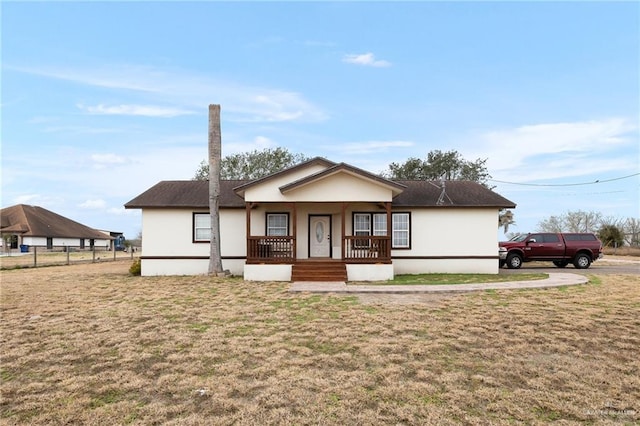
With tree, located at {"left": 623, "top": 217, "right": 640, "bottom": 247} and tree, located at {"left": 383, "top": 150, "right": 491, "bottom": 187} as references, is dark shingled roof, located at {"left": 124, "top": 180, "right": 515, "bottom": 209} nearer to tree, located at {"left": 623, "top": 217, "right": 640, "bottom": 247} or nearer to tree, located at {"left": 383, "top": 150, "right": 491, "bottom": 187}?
tree, located at {"left": 383, "top": 150, "right": 491, "bottom": 187}

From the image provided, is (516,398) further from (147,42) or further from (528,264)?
(528,264)

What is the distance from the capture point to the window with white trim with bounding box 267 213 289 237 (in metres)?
17.5

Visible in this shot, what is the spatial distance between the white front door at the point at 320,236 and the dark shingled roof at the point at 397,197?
3199 millimetres

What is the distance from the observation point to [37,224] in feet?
147

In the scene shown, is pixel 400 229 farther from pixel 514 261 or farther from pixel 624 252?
pixel 624 252

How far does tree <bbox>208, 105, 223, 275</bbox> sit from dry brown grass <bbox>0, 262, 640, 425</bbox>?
6.46 metres

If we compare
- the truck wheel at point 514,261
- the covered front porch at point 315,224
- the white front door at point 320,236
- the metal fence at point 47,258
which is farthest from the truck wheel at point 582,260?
the metal fence at point 47,258

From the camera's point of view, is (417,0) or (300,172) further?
(300,172)

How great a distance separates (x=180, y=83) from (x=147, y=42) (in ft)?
8.46

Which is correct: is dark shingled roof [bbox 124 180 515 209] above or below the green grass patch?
above

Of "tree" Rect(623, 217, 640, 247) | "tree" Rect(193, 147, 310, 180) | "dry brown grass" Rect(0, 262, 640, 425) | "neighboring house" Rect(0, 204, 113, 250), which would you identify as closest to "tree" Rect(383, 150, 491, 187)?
"tree" Rect(193, 147, 310, 180)

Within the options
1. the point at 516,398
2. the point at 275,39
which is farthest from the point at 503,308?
the point at 275,39

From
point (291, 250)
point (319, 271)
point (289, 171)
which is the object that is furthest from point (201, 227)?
point (319, 271)

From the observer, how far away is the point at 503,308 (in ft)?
29.9
